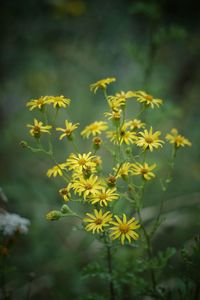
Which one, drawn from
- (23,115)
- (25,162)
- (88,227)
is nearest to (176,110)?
(88,227)

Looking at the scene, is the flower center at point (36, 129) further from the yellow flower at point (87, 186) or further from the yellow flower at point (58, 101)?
the yellow flower at point (87, 186)

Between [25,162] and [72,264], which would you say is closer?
[72,264]

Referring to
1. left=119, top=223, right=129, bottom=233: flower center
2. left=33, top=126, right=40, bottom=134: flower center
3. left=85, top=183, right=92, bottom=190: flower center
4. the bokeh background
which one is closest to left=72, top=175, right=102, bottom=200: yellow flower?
left=85, top=183, right=92, bottom=190: flower center

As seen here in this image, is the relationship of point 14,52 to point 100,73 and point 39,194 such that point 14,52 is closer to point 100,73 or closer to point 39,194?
point 100,73

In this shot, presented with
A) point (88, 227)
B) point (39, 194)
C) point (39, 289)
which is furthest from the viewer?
point (39, 194)

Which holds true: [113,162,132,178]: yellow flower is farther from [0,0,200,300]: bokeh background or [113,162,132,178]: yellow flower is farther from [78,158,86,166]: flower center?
[0,0,200,300]: bokeh background
